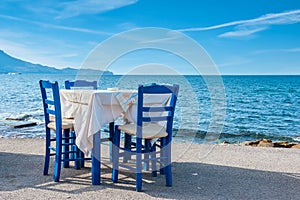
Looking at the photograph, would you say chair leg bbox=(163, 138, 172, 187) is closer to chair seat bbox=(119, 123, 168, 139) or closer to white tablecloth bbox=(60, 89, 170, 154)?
chair seat bbox=(119, 123, 168, 139)

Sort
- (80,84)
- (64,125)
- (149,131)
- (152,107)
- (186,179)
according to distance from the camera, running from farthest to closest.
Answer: (80,84)
(186,179)
(64,125)
(149,131)
(152,107)

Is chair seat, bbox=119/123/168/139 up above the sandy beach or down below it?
above

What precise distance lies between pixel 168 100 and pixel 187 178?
870 mm

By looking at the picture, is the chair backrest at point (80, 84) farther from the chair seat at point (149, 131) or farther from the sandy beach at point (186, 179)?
the chair seat at point (149, 131)

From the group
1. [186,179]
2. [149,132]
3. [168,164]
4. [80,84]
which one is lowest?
[186,179]

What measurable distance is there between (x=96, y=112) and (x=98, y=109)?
35mm

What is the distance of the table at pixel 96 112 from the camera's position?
2941mm

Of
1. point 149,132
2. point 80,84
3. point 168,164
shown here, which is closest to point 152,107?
point 149,132

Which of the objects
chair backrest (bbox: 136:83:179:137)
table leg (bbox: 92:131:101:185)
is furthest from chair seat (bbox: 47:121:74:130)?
chair backrest (bbox: 136:83:179:137)

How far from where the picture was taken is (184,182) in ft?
10.5

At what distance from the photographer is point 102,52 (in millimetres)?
3707

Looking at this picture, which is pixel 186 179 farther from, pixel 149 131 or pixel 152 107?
pixel 152 107

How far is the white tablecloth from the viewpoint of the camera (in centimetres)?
294

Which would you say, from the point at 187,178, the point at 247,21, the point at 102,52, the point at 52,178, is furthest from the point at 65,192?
the point at 247,21
